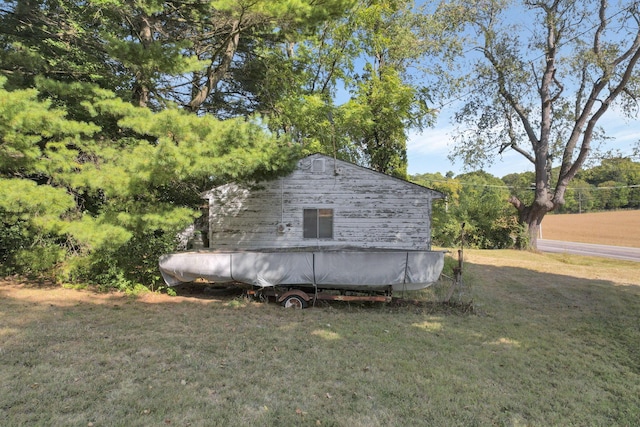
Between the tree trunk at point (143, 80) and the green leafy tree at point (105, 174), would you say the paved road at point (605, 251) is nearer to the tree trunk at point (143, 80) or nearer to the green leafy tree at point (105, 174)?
the green leafy tree at point (105, 174)

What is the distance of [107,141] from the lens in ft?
25.4

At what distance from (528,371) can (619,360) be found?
1.72m

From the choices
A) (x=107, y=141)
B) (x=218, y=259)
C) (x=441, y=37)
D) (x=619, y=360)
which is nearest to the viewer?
(x=619, y=360)

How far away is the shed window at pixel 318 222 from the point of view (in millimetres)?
10477

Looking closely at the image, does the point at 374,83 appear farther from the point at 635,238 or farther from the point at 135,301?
the point at 635,238

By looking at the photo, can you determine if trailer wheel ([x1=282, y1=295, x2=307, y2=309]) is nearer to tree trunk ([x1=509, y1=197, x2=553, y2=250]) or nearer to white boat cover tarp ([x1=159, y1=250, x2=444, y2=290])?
white boat cover tarp ([x1=159, y1=250, x2=444, y2=290])

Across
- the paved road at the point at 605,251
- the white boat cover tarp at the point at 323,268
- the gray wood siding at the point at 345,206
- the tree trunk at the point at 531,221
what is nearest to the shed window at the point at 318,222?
the gray wood siding at the point at 345,206

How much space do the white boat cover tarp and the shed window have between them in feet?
11.2

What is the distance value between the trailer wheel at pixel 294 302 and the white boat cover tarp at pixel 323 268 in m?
0.34

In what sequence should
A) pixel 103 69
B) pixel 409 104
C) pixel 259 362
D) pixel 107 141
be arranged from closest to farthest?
pixel 259 362 → pixel 107 141 → pixel 103 69 → pixel 409 104

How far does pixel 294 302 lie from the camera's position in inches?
282

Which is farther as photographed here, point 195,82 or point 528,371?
point 195,82

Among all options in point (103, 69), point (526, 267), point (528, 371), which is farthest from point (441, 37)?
point (528, 371)

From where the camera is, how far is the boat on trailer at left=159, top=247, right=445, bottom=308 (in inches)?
273
